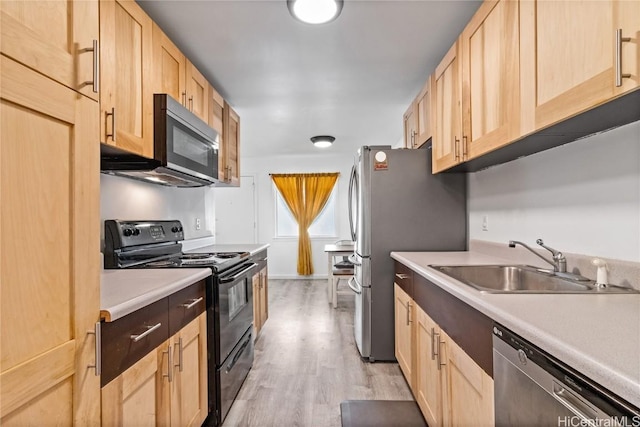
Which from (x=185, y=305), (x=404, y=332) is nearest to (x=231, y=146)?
(x=185, y=305)

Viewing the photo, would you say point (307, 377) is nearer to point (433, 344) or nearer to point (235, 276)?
point (235, 276)

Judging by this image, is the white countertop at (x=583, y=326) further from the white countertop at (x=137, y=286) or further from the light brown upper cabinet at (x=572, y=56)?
the white countertop at (x=137, y=286)

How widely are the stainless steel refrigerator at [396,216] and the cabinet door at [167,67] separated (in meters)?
1.36

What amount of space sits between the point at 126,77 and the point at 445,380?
6.52ft

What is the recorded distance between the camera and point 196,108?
2.38m

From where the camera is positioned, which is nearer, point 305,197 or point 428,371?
point 428,371

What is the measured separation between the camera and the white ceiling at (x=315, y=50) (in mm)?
1792

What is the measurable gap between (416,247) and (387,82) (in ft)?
4.43

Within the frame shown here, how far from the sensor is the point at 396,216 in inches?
101

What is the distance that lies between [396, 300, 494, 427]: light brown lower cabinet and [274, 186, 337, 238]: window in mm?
4235

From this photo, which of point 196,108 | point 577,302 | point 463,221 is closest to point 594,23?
point 577,302

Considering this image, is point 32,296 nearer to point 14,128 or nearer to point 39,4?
point 14,128

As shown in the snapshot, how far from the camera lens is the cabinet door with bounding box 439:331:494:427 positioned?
1.06m

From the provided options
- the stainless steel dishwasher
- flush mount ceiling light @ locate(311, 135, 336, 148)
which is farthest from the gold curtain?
the stainless steel dishwasher
